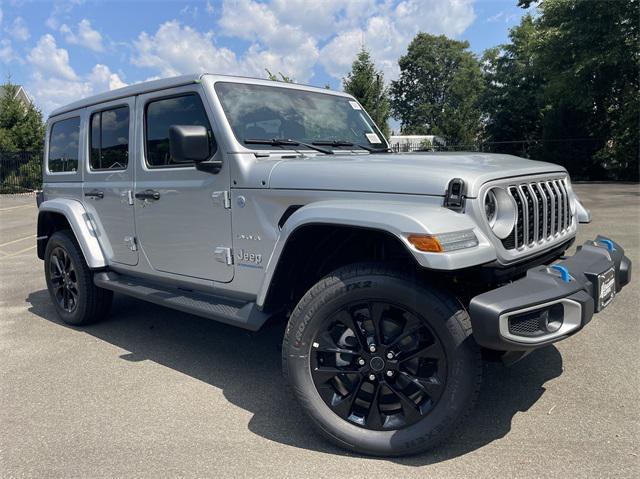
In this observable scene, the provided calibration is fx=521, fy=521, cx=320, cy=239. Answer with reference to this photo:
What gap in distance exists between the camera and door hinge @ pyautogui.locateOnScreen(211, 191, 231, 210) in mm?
3250

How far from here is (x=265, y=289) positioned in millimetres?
2955

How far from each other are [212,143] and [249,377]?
1.62 metres

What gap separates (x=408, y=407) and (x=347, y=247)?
96cm

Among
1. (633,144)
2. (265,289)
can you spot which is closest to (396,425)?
(265,289)

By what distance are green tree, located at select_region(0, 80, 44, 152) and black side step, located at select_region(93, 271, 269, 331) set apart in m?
24.8

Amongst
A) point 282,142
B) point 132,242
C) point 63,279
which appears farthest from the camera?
point 63,279

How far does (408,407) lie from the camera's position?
8.41ft

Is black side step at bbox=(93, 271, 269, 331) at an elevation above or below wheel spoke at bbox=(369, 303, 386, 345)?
below

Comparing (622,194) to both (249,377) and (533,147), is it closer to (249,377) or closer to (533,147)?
(533,147)

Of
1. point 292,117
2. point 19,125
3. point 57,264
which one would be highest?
point 19,125

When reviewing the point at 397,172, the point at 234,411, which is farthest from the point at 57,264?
the point at 397,172

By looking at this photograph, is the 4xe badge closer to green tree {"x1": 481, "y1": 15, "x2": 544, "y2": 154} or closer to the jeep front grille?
the jeep front grille

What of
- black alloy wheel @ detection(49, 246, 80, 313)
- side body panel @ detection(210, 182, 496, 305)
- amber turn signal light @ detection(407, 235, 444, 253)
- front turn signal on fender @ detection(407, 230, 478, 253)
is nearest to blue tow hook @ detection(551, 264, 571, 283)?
side body panel @ detection(210, 182, 496, 305)

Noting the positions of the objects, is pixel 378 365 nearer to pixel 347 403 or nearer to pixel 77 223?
pixel 347 403
